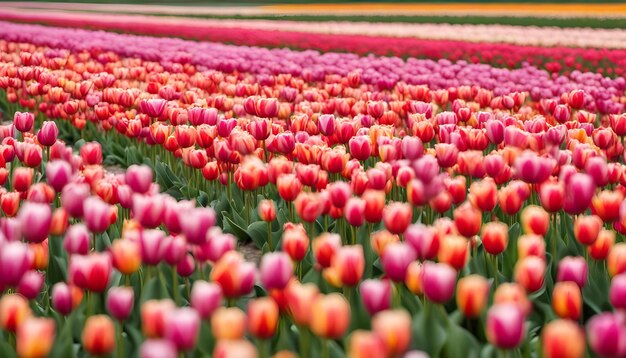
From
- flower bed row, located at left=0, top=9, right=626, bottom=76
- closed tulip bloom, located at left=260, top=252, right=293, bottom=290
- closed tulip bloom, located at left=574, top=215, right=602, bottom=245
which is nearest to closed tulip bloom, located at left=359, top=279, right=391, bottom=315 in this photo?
closed tulip bloom, located at left=260, top=252, right=293, bottom=290

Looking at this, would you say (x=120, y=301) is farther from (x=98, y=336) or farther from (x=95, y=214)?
(x=95, y=214)

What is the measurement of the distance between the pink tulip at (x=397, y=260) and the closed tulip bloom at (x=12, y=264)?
0.99 meters

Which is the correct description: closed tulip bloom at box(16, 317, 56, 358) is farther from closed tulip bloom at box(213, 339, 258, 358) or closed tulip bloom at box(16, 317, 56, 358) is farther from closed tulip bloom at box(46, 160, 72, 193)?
closed tulip bloom at box(46, 160, 72, 193)

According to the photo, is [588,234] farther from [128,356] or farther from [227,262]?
[128,356]

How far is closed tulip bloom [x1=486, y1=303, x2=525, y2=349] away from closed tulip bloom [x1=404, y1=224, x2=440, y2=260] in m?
0.52

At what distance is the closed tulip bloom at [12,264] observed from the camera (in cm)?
191

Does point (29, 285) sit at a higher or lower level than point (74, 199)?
lower

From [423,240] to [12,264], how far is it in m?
1.16

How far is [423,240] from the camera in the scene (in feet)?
7.04

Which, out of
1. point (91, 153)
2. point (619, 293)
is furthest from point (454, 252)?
point (91, 153)

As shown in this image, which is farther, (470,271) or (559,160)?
(559,160)

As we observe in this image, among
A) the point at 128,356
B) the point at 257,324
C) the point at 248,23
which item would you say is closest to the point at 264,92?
the point at 128,356

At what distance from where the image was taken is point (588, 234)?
2.36 metres

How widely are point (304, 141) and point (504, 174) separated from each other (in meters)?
1.10
